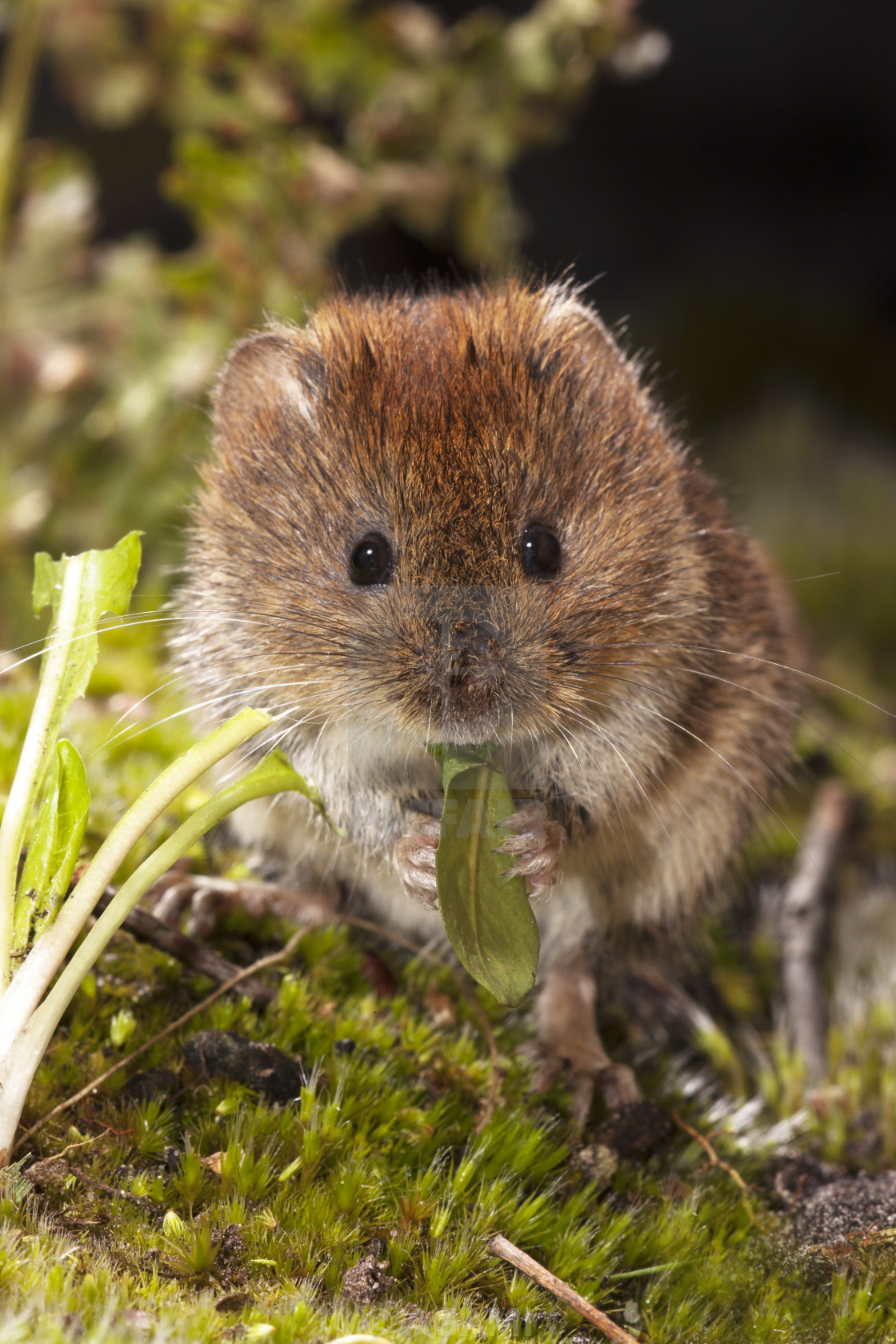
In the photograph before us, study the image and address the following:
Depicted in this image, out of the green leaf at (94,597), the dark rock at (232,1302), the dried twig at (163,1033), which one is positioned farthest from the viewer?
the green leaf at (94,597)

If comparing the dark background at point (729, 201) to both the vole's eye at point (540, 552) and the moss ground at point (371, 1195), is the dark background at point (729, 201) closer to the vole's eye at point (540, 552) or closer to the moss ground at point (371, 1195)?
the vole's eye at point (540, 552)

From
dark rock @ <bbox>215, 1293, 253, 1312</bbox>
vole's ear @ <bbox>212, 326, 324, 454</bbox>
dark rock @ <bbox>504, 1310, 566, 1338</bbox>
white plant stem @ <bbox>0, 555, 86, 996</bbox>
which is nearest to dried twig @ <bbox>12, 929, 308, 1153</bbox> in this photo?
white plant stem @ <bbox>0, 555, 86, 996</bbox>

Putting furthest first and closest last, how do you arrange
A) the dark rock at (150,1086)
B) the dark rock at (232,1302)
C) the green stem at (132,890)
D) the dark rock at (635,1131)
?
the dark rock at (635,1131) → the dark rock at (150,1086) → the green stem at (132,890) → the dark rock at (232,1302)

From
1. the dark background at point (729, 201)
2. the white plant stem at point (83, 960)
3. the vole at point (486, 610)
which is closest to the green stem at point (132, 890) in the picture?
the white plant stem at point (83, 960)

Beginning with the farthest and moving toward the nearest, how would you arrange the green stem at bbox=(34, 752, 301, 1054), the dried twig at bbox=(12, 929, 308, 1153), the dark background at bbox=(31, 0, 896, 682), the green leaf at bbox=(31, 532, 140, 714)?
the dark background at bbox=(31, 0, 896, 682), the green leaf at bbox=(31, 532, 140, 714), the dried twig at bbox=(12, 929, 308, 1153), the green stem at bbox=(34, 752, 301, 1054)

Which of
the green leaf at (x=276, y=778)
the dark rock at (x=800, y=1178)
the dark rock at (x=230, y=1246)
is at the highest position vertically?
the green leaf at (x=276, y=778)

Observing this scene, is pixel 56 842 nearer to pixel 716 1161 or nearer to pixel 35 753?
pixel 35 753

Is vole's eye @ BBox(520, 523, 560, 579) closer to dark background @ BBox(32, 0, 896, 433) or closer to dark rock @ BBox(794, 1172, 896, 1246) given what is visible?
dark background @ BBox(32, 0, 896, 433)
